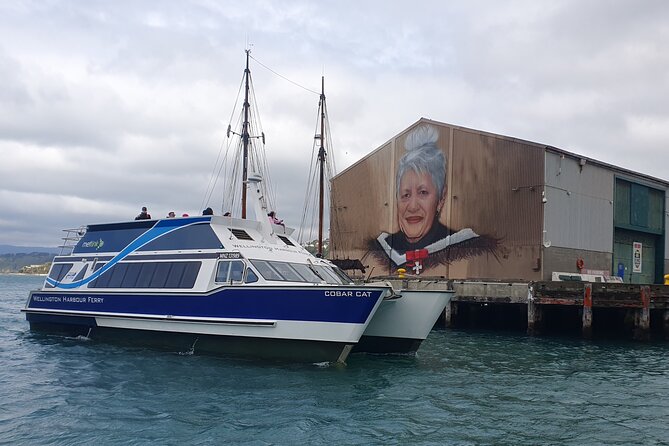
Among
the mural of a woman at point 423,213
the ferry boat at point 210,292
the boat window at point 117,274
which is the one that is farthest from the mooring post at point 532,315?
the boat window at point 117,274

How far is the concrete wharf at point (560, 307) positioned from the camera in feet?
74.7

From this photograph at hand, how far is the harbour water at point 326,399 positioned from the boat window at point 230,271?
191 centimetres

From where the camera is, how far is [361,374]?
13.7 meters

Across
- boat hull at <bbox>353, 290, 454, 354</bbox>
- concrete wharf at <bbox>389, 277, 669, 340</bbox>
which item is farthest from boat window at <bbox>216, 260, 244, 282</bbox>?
concrete wharf at <bbox>389, 277, 669, 340</bbox>

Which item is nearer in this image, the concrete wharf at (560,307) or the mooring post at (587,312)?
the mooring post at (587,312)

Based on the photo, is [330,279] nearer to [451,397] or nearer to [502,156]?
[451,397]

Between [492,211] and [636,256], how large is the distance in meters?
10.5

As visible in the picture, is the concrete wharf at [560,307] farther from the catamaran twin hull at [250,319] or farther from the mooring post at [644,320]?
the catamaran twin hull at [250,319]

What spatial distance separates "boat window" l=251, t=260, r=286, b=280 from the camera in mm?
14781

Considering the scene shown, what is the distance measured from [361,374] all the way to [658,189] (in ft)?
92.6

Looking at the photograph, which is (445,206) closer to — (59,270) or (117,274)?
(117,274)

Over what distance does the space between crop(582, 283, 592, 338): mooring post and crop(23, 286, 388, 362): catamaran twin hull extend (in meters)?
12.2

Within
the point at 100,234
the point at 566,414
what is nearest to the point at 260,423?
the point at 566,414

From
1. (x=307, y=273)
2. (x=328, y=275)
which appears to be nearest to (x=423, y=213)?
(x=328, y=275)
